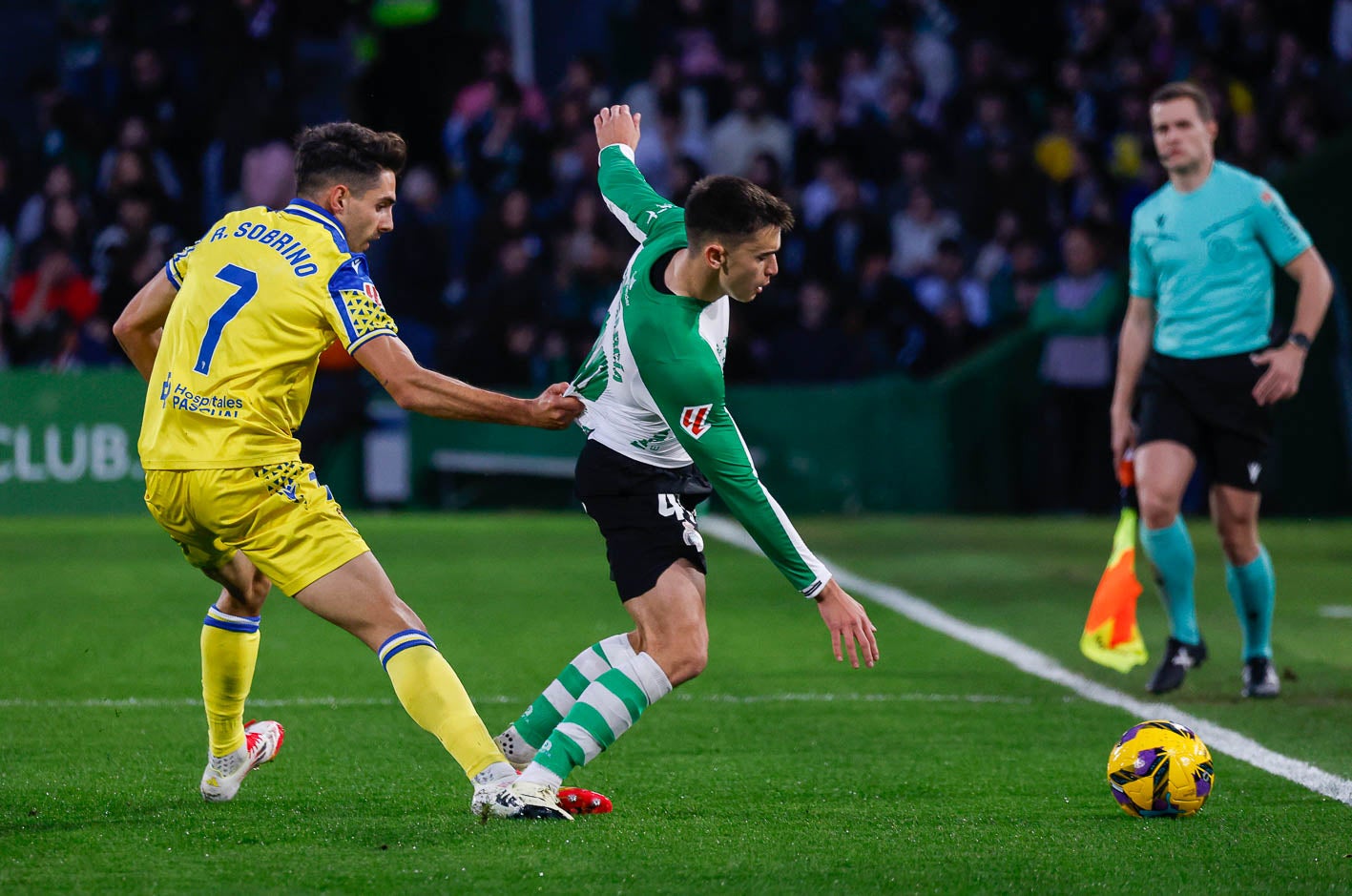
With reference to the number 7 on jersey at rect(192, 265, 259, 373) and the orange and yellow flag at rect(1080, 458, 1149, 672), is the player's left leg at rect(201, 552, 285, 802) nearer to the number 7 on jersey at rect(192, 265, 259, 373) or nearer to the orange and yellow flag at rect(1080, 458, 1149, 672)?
the number 7 on jersey at rect(192, 265, 259, 373)

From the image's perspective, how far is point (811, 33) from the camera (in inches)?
720

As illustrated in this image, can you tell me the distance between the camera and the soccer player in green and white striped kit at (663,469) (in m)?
4.66

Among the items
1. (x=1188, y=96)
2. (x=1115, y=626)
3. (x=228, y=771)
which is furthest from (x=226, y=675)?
(x=1188, y=96)

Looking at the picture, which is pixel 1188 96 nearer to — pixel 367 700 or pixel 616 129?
pixel 616 129

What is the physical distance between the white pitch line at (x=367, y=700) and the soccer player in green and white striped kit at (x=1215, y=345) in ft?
2.82

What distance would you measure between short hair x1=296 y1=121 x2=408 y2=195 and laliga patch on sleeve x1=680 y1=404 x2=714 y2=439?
1.05 meters

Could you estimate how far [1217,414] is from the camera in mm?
7137

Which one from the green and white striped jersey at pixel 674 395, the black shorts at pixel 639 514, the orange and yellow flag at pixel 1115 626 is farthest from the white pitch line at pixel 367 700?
the green and white striped jersey at pixel 674 395

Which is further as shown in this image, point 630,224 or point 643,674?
point 630,224

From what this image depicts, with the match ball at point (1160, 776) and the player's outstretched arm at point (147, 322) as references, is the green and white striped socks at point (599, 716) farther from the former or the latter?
the player's outstretched arm at point (147, 322)

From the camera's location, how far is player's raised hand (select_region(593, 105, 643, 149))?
223 inches

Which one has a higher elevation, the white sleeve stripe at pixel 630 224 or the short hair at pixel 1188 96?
the short hair at pixel 1188 96

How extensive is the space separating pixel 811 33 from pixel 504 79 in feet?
11.3

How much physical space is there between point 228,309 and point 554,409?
0.89m
